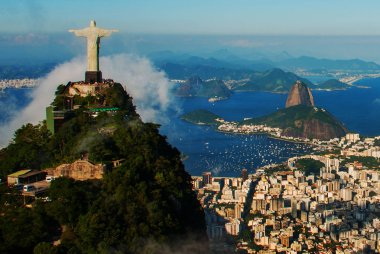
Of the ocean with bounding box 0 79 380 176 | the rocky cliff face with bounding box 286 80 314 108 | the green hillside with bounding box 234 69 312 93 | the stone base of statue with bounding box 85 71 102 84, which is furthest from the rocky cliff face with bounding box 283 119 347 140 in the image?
the green hillside with bounding box 234 69 312 93

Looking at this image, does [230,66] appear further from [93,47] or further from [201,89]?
[93,47]

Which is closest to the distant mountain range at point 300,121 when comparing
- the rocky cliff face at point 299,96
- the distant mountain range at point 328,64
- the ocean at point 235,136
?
the ocean at point 235,136

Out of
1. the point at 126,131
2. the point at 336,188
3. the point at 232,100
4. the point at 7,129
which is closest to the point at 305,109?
the point at 232,100

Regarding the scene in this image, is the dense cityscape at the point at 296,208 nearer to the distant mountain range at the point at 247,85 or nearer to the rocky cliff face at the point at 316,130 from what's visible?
the rocky cliff face at the point at 316,130

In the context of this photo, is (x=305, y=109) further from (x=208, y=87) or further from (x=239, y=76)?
(x=239, y=76)

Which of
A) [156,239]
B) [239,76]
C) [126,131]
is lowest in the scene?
[239,76]

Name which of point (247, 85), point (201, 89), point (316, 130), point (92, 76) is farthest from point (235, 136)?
point (247, 85)
